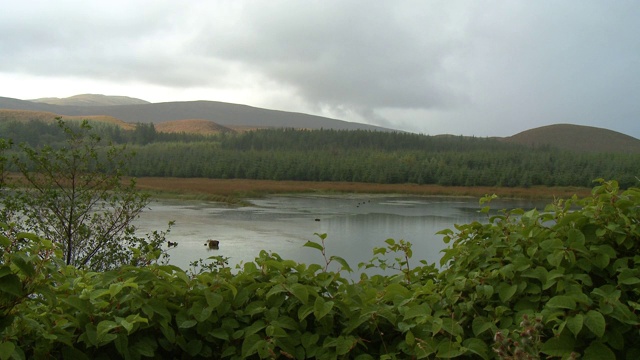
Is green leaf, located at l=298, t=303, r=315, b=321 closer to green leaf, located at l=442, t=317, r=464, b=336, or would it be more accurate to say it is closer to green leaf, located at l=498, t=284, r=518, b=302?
green leaf, located at l=442, t=317, r=464, b=336

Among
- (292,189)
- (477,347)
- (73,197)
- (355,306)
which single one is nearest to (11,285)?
→ (355,306)

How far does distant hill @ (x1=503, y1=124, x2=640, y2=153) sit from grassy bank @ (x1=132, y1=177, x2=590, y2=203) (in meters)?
44.0

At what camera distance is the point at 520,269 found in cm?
216

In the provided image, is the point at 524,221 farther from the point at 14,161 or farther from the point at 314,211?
the point at 314,211

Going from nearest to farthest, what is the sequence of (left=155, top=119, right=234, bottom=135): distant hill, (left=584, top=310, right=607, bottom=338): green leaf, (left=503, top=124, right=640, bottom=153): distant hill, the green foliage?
(left=584, top=310, right=607, bottom=338): green leaf
the green foliage
(left=503, top=124, right=640, bottom=153): distant hill
(left=155, top=119, right=234, bottom=135): distant hill

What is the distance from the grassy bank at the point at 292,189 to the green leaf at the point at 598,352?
105 ft

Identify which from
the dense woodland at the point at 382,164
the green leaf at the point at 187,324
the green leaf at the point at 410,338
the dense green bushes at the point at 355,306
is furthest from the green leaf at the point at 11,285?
the dense woodland at the point at 382,164

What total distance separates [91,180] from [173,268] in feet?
17.7

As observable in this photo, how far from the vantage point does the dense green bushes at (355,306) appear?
1.91 meters

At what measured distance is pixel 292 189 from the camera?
4819 cm

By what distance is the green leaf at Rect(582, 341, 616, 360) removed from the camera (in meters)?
1.93

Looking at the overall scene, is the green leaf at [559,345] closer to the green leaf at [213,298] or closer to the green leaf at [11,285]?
the green leaf at [213,298]

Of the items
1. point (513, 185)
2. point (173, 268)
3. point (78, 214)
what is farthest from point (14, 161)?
point (513, 185)

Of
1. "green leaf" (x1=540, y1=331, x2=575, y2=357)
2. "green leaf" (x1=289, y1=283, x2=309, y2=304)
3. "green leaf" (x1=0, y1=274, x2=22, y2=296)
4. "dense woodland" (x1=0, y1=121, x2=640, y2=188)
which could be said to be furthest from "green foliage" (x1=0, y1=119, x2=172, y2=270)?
"dense woodland" (x1=0, y1=121, x2=640, y2=188)
